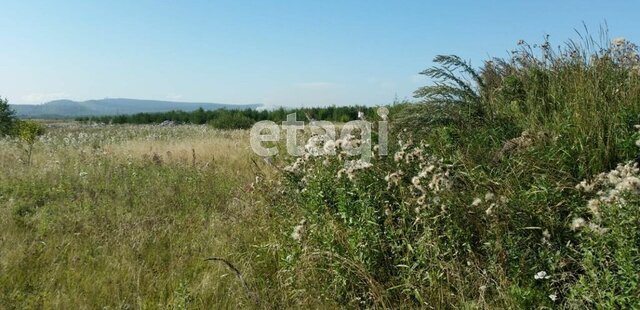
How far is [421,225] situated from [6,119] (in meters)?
20.9

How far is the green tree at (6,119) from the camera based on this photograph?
1834cm

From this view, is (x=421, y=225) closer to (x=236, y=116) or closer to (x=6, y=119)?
(x=6, y=119)

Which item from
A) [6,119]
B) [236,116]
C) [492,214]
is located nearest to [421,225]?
[492,214]

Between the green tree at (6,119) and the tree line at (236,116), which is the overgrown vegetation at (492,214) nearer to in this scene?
the tree line at (236,116)

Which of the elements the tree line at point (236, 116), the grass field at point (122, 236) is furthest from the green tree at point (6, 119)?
the grass field at point (122, 236)

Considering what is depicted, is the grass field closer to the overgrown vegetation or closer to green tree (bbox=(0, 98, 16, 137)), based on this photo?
the overgrown vegetation

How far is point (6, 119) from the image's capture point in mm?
19484

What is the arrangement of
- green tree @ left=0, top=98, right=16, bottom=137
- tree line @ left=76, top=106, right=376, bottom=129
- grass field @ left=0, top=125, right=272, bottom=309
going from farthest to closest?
tree line @ left=76, top=106, right=376, bottom=129
green tree @ left=0, top=98, right=16, bottom=137
grass field @ left=0, top=125, right=272, bottom=309

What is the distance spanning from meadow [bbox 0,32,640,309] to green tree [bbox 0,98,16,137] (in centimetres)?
1570

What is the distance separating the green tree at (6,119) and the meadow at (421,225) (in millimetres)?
15699

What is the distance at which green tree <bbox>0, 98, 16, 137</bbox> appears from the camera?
60.2 feet

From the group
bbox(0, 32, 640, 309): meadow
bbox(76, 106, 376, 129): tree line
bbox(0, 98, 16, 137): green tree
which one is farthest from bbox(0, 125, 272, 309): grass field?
bbox(0, 98, 16, 137): green tree

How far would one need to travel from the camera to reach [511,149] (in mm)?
3512

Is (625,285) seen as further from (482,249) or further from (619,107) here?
(619,107)
